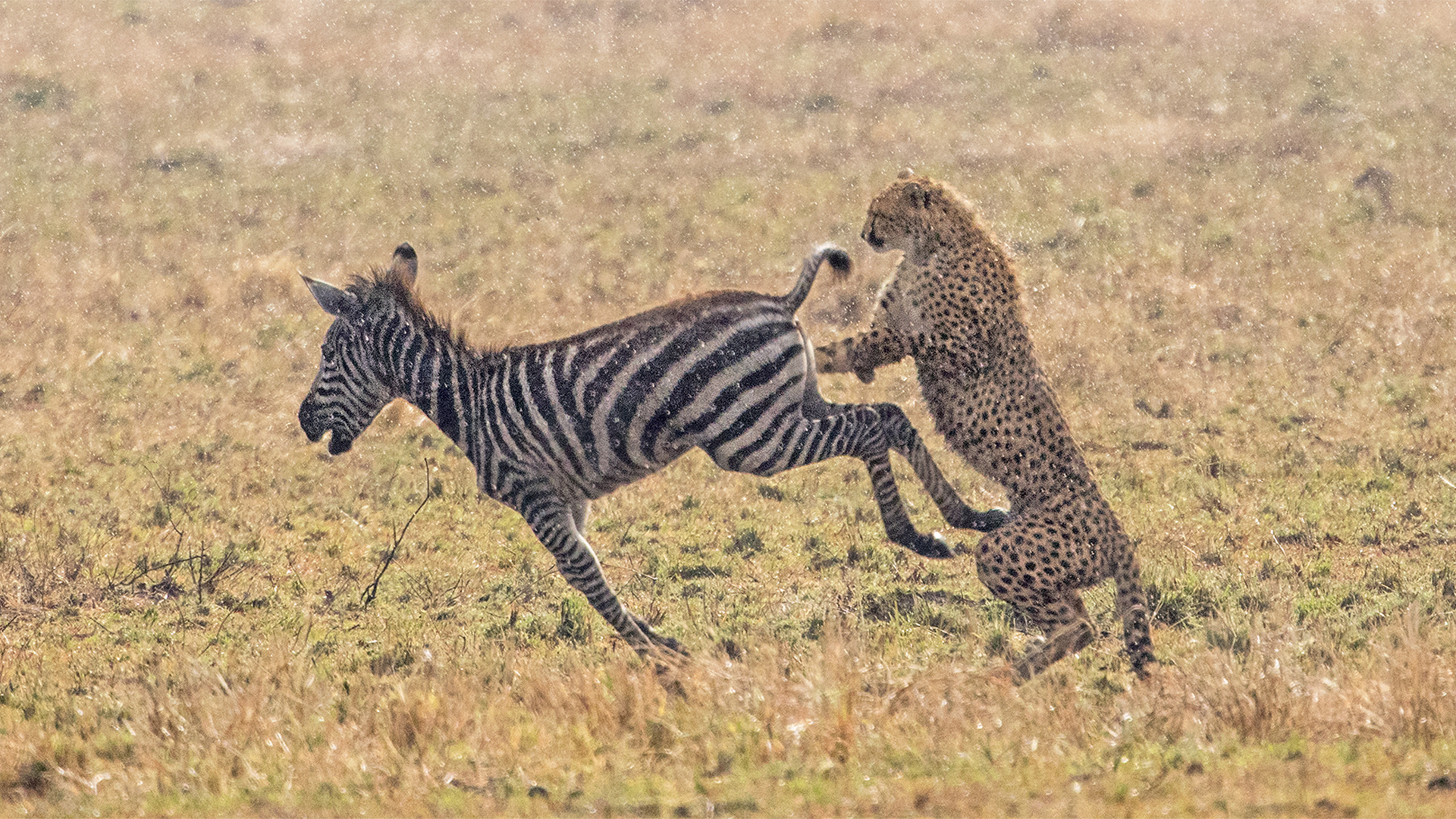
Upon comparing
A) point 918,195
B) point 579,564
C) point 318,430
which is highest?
point 918,195

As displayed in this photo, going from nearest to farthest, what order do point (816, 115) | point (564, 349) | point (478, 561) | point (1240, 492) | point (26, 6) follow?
point (564, 349), point (478, 561), point (1240, 492), point (816, 115), point (26, 6)

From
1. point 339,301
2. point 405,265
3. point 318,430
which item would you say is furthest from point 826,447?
point 318,430

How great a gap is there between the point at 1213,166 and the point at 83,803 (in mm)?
18635

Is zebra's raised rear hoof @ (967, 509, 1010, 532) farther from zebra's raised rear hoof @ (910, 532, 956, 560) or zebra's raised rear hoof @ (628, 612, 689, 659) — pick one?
zebra's raised rear hoof @ (628, 612, 689, 659)

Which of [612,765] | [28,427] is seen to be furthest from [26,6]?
[612,765]

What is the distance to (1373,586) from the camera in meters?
8.96

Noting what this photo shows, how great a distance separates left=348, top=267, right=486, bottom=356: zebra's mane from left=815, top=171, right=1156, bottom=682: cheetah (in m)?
1.84

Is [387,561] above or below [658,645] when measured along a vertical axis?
below

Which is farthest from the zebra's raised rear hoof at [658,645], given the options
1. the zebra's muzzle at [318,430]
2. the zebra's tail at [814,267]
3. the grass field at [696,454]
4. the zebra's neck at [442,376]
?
the zebra's muzzle at [318,430]

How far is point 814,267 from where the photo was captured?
7.72 meters

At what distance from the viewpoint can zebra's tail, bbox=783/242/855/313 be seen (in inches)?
301

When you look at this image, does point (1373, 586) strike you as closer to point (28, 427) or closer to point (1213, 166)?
point (28, 427)

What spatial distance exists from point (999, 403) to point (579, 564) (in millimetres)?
2135

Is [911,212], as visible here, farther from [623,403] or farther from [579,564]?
[579,564]
